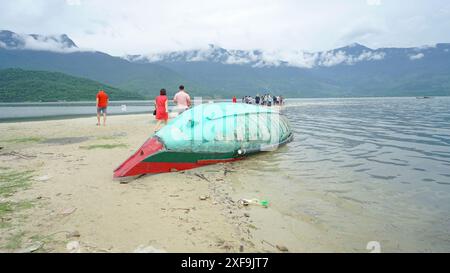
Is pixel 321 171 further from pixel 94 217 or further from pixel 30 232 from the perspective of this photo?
pixel 30 232

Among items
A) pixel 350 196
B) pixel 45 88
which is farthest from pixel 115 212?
pixel 45 88

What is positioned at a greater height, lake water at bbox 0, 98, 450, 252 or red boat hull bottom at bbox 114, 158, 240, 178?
red boat hull bottom at bbox 114, 158, 240, 178

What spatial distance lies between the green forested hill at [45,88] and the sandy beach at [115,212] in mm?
139108

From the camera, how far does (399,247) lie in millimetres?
5035

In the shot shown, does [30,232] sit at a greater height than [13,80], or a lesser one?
lesser

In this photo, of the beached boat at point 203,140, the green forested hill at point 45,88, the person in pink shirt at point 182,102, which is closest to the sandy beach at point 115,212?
the beached boat at point 203,140

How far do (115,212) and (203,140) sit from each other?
4.45 meters

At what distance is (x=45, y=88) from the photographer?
138750 mm

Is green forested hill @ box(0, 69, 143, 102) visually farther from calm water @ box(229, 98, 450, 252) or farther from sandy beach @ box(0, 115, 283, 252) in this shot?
calm water @ box(229, 98, 450, 252)

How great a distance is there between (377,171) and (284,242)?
21.7 ft

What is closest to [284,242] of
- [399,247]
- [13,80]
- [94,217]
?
[399,247]

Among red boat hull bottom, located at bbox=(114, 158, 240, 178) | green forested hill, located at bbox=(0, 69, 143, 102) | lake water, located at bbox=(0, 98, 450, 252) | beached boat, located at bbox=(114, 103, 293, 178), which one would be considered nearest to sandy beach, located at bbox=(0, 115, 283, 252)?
red boat hull bottom, located at bbox=(114, 158, 240, 178)

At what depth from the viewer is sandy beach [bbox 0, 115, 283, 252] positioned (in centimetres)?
458

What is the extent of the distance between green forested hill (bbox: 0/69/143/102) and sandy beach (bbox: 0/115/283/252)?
139108mm
